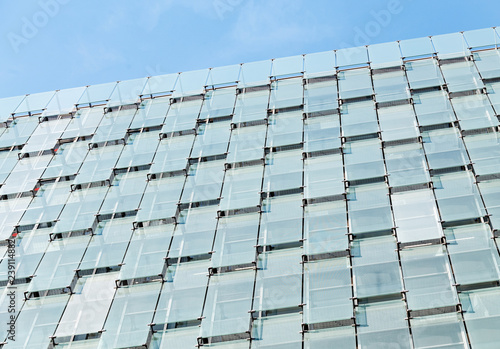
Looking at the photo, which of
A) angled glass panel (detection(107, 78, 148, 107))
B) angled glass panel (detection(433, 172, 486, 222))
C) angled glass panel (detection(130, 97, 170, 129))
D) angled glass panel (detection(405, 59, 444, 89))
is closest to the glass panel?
angled glass panel (detection(405, 59, 444, 89))

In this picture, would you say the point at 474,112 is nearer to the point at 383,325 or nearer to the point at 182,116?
the point at 383,325

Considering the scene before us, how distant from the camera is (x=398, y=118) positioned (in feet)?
A: 90.5

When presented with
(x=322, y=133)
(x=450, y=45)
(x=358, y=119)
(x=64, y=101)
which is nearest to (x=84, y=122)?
(x=64, y=101)

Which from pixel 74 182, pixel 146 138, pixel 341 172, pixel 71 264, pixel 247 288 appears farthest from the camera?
pixel 146 138

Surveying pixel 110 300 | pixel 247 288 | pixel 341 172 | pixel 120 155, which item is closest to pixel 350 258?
pixel 247 288

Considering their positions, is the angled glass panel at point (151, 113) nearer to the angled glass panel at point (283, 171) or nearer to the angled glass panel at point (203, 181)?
the angled glass panel at point (203, 181)

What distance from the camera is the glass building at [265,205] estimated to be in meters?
20.1

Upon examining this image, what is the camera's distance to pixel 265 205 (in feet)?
79.7

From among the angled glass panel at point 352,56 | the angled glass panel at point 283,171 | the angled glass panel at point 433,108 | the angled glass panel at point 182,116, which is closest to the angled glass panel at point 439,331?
the angled glass panel at point 283,171

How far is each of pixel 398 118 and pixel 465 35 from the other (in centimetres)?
599

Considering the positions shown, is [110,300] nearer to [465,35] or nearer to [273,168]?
[273,168]

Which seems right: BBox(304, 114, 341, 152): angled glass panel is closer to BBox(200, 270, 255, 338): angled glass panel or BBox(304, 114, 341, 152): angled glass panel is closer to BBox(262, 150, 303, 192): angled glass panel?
BBox(262, 150, 303, 192): angled glass panel

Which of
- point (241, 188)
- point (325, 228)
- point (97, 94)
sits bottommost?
point (325, 228)

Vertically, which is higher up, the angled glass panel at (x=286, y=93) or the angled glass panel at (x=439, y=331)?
the angled glass panel at (x=286, y=93)
